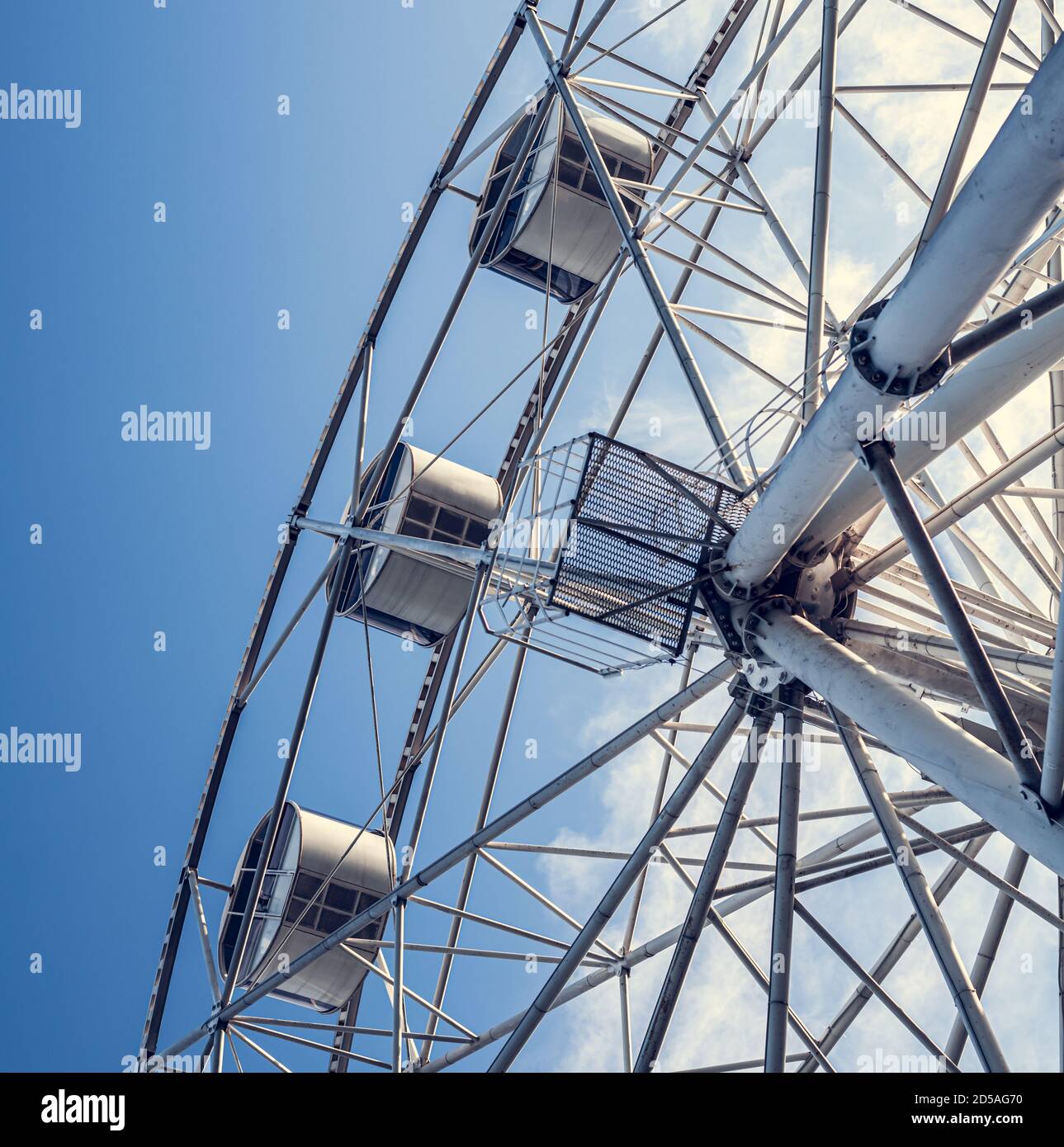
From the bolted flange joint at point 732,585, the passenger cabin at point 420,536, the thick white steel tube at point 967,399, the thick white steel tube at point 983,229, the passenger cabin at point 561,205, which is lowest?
the thick white steel tube at point 983,229

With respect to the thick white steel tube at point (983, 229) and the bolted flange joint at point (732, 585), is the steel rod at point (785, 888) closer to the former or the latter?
the bolted flange joint at point (732, 585)

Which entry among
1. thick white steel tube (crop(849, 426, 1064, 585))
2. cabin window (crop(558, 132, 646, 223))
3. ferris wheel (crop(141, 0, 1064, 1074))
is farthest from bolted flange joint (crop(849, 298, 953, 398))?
cabin window (crop(558, 132, 646, 223))

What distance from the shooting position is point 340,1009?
2617cm

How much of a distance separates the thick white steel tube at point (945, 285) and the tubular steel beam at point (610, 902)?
3.05m

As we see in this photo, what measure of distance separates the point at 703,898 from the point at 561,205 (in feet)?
47.9

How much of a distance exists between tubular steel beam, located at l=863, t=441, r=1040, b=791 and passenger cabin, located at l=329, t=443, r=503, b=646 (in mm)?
13736

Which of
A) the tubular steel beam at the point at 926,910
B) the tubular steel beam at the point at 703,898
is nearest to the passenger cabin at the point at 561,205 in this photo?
the tubular steel beam at the point at 703,898

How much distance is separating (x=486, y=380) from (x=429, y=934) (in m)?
21.4

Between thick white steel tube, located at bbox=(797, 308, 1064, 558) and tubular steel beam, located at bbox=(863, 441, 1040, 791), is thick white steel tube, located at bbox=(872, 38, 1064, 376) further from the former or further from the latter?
thick white steel tube, located at bbox=(797, 308, 1064, 558)

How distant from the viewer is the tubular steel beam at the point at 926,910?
36.6 ft

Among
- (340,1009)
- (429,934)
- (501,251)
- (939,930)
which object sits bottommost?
(939,930)

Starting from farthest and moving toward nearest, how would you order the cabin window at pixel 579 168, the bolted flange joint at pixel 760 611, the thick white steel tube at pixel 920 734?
1. the cabin window at pixel 579 168
2. the bolted flange joint at pixel 760 611
3. the thick white steel tube at pixel 920 734
